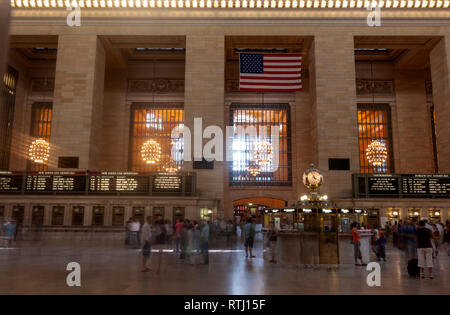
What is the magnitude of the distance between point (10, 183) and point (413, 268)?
53.5 feet

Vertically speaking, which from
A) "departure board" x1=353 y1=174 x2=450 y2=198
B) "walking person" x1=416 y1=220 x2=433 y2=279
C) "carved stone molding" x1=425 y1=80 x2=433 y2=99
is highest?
"carved stone molding" x1=425 y1=80 x2=433 y2=99

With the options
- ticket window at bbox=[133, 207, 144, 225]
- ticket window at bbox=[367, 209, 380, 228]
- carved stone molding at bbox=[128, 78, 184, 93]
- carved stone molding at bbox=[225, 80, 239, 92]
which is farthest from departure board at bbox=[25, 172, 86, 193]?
ticket window at bbox=[367, 209, 380, 228]

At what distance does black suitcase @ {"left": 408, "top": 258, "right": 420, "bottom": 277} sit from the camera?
7.26 metres

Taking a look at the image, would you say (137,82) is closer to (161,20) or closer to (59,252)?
(161,20)

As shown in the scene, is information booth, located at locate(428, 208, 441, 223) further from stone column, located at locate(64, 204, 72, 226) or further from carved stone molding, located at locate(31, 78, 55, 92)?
carved stone molding, located at locate(31, 78, 55, 92)

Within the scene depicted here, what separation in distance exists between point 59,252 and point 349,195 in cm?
1302

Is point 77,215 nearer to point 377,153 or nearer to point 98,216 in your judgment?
point 98,216

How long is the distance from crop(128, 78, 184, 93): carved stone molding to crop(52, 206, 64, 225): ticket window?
409 inches

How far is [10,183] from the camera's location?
15906mm

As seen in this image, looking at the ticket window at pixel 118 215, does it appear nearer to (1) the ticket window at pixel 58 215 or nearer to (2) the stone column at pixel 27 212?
(1) the ticket window at pixel 58 215

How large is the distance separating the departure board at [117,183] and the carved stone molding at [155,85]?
9.01 metres

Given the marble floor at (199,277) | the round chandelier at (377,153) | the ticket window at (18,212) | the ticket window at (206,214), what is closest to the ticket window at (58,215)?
the ticket window at (18,212)

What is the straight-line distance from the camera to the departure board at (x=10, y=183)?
52.0 ft

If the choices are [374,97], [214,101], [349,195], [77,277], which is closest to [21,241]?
[77,277]
